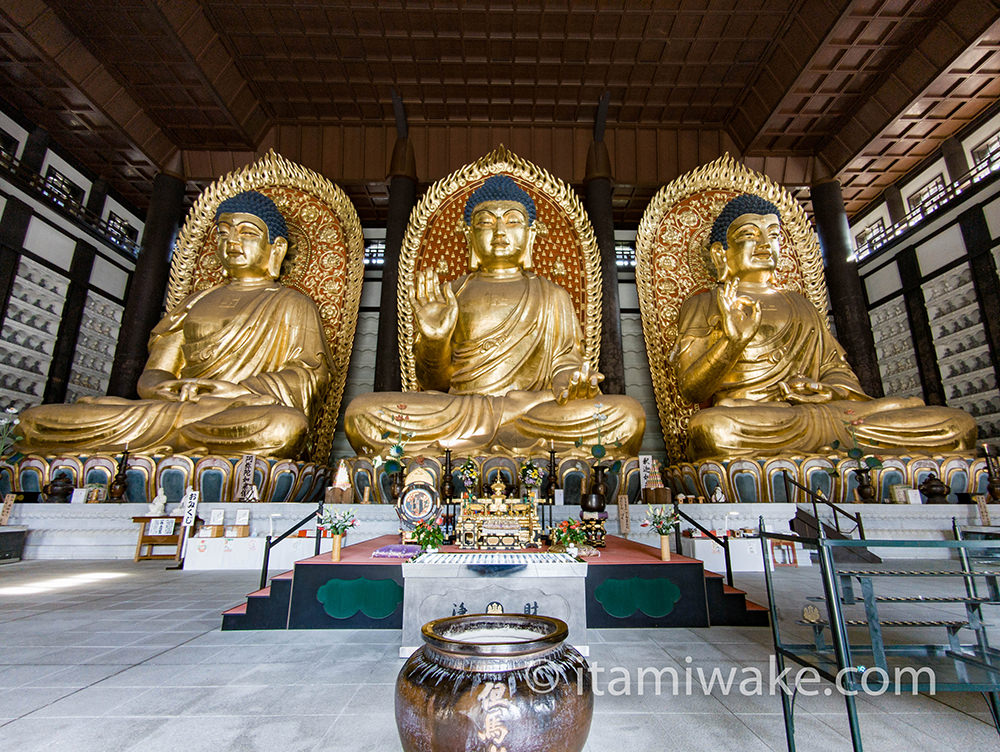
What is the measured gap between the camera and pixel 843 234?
7160 mm

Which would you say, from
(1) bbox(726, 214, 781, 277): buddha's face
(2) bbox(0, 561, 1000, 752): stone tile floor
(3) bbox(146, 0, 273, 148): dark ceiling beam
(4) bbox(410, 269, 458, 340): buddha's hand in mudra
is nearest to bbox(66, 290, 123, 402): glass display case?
(3) bbox(146, 0, 273, 148): dark ceiling beam

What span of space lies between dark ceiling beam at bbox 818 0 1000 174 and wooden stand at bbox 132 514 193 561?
8.90 m

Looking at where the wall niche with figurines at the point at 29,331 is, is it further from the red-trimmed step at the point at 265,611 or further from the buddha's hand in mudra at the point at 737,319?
the buddha's hand in mudra at the point at 737,319

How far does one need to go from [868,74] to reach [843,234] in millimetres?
1895

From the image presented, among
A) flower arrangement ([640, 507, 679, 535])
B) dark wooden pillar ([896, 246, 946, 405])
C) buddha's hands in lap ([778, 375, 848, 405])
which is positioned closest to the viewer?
flower arrangement ([640, 507, 679, 535])

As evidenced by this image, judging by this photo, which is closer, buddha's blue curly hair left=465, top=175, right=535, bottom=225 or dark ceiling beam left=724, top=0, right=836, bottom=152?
dark ceiling beam left=724, top=0, right=836, bottom=152

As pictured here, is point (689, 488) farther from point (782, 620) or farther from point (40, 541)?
point (40, 541)

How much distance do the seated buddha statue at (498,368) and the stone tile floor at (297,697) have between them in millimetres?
2633

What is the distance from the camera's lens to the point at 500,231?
5.99 meters

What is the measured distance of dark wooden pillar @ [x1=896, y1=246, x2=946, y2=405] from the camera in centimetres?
730

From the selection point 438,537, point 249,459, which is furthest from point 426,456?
point 438,537

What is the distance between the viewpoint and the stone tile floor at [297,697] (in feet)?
4.04

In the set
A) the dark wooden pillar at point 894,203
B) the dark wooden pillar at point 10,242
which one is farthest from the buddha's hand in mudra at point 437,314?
the dark wooden pillar at point 894,203

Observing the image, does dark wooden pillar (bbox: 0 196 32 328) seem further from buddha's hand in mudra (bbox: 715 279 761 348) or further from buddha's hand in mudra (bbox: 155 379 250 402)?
buddha's hand in mudra (bbox: 715 279 761 348)
